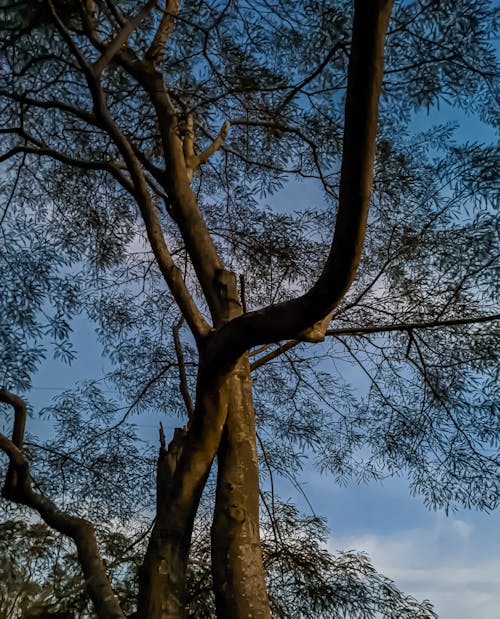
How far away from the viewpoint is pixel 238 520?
1.72m

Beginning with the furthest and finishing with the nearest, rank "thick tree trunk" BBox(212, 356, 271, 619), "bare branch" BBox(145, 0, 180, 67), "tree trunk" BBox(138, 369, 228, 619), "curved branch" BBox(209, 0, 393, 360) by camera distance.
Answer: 1. "bare branch" BBox(145, 0, 180, 67)
2. "tree trunk" BBox(138, 369, 228, 619)
3. "thick tree trunk" BBox(212, 356, 271, 619)
4. "curved branch" BBox(209, 0, 393, 360)

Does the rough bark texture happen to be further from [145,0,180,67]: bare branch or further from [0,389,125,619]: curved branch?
[145,0,180,67]: bare branch

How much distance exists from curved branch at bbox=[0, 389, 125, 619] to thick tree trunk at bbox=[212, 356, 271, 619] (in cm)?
33

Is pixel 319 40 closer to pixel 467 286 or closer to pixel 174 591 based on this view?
pixel 467 286

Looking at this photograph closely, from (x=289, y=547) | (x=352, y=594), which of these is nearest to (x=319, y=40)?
(x=289, y=547)

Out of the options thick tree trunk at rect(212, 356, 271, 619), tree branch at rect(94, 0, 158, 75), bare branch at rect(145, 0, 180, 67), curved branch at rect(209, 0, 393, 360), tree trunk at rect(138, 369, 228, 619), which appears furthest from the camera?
bare branch at rect(145, 0, 180, 67)

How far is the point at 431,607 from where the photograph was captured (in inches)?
108

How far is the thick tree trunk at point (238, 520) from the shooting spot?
1582 mm

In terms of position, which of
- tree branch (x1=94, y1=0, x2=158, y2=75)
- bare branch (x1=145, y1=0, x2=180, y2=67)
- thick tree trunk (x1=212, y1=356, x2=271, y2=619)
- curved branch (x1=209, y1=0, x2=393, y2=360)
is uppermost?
bare branch (x1=145, y1=0, x2=180, y2=67)

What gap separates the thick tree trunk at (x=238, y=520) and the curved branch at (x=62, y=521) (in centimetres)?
33

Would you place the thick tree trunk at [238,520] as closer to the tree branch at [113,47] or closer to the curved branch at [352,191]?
the curved branch at [352,191]

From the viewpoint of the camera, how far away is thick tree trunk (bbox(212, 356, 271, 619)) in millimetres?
1582

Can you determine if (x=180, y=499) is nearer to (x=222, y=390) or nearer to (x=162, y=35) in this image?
(x=222, y=390)

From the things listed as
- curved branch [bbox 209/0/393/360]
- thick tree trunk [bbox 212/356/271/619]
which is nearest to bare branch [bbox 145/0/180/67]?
thick tree trunk [bbox 212/356/271/619]
